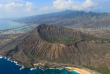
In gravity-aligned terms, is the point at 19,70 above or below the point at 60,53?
below

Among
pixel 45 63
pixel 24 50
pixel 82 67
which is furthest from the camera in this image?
pixel 24 50

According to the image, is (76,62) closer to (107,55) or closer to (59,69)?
(59,69)

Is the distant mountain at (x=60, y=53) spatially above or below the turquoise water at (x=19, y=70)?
above

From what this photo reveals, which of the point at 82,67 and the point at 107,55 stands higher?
the point at 107,55

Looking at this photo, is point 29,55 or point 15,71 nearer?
point 15,71

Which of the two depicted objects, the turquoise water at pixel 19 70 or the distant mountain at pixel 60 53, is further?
the distant mountain at pixel 60 53

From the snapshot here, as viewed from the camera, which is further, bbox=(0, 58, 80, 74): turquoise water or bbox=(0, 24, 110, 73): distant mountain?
bbox=(0, 24, 110, 73): distant mountain

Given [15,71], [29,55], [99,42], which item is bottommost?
[15,71]

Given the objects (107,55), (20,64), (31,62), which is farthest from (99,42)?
(20,64)

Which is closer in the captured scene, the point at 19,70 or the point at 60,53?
the point at 19,70

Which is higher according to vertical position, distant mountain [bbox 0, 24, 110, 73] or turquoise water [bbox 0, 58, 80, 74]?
distant mountain [bbox 0, 24, 110, 73]

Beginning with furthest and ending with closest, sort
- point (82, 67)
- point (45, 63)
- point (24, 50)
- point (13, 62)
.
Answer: point (24, 50) < point (13, 62) < point (45, 63) < point (82, 67)
